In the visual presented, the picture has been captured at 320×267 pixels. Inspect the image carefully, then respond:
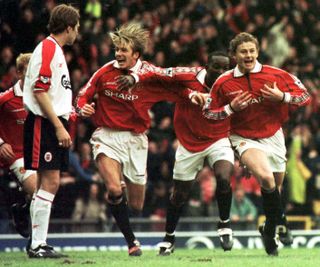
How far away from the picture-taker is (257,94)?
446 inches

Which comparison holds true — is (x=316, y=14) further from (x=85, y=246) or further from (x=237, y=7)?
(x=85, y=246)

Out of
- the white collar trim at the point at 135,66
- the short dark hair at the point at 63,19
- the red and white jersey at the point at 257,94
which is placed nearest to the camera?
the short dark hair at the point at 63,19

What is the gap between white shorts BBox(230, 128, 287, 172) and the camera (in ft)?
37.4

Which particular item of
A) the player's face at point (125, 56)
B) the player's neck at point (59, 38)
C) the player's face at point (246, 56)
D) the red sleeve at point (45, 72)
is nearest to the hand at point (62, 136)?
the red sleeve at point (45, 72)

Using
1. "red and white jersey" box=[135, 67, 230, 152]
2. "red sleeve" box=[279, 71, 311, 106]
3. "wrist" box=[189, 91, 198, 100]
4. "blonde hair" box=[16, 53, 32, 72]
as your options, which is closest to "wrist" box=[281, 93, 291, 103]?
"red sleeve" box=[279, 71, 311, 106]

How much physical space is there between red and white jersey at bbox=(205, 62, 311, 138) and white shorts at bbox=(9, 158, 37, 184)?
2.10 m

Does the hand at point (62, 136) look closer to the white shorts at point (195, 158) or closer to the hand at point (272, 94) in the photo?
the white shorts at point (195, 158)

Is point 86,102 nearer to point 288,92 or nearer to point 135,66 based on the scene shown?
point 135,66

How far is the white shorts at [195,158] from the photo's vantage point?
38.0 feet

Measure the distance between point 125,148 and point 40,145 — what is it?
4.68ft

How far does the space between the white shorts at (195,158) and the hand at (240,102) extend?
706 millimetres

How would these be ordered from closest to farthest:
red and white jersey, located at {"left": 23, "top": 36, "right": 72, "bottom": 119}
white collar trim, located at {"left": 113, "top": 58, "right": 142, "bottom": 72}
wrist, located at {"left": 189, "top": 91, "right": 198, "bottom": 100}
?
red and white jersey, located at {"left": 23, "top": 36, "right": 72, "bottom": 119} < wrist, located at {"left": 189, "top": 91, "right": 198, "bottom": 100} < white collar trim, located at {"left": 113, "top": 58, "right": 142, "bottom": 72}

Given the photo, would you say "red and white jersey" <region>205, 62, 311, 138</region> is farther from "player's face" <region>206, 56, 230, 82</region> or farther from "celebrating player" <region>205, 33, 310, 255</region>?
"player's face" <region>206, 56, 230, 82</region>

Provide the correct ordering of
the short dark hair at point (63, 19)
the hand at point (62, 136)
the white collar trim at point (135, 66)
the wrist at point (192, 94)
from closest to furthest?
1. the hand at point (62, 136)
2. the short dark hair at point (63, 19)
3. the wrist at point (192, 94)
4. the white collar trim at point (135, 66)
